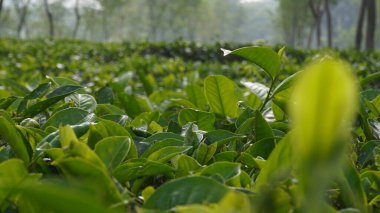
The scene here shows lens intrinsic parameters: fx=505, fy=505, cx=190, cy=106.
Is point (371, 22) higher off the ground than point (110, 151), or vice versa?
point (110, 151)

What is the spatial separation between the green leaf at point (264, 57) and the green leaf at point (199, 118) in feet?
0.58

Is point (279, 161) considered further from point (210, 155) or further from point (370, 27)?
point (370, 27)

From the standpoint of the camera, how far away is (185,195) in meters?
0.59

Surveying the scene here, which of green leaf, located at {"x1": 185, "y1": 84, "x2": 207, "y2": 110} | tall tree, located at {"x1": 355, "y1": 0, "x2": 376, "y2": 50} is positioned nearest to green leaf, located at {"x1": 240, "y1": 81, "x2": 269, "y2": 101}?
green leaf, located at {"x1": 185, "y1": 84, "x2": 207, "y2": 110}

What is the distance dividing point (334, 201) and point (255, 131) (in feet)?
0.97

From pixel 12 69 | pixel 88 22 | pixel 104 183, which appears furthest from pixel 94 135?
pixel 88 22

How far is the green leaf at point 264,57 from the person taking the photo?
988mm

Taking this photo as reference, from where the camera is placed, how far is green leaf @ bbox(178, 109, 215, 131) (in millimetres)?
1143

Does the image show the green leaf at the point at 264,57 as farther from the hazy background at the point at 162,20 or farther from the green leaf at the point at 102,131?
the hazy background at the point at 162,20

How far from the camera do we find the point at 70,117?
0.98 meters

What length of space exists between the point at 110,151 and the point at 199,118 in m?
0.46

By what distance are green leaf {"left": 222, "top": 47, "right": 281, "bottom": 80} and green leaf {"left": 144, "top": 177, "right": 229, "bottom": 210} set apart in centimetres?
43

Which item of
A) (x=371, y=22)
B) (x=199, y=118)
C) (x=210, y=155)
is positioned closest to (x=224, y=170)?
(x=210, y=155)

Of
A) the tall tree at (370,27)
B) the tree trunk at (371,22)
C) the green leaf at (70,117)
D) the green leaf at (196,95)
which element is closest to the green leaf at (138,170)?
the green leaf at (70,117)
